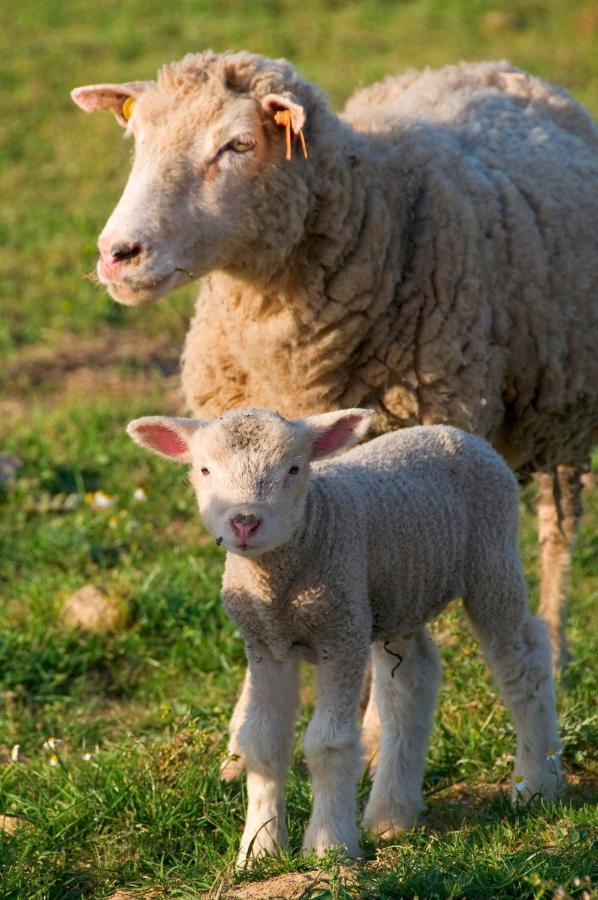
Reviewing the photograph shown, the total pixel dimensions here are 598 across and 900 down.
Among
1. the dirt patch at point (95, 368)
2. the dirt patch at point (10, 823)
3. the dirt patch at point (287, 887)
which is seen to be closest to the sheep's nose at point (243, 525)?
the dirt patch at point (287, 887)

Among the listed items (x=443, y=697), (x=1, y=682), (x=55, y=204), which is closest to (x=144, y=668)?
(x=1, y=682)

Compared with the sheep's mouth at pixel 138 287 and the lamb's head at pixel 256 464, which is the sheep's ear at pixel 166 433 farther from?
the sheep's mouth at pixel 138 287

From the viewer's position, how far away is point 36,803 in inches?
175

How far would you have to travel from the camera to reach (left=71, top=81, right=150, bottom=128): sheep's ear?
4996mm

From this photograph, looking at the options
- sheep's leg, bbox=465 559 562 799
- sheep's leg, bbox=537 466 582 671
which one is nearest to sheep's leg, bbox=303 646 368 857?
sheep's leg, bbox=465 559 562 799

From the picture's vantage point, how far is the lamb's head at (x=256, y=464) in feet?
11.7

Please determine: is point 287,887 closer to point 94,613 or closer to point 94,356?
point 94,613

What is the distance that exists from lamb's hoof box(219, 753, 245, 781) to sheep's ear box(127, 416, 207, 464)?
1145 mm

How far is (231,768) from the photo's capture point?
4969 millimetres

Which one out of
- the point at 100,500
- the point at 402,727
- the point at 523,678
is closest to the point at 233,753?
the point at 402,727

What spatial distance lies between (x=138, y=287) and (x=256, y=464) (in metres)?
1.12

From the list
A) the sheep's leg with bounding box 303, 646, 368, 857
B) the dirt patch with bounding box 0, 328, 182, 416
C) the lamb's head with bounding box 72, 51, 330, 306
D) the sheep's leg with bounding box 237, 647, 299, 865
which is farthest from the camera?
the dirt patch with bounding box 0, 328, 182, 416

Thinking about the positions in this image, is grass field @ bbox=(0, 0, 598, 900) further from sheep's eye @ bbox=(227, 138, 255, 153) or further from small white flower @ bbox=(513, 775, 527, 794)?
sheep's eye @ bbox=(227, 138, 255, 153)

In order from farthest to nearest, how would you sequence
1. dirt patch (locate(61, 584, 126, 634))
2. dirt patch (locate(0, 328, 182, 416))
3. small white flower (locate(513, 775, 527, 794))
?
dirt patch (locate(0, 328, 182, 416)) < dirt patch (locate(61, 584, 126, 634)) < small white flower (locate(513, 775, 527, 794))
